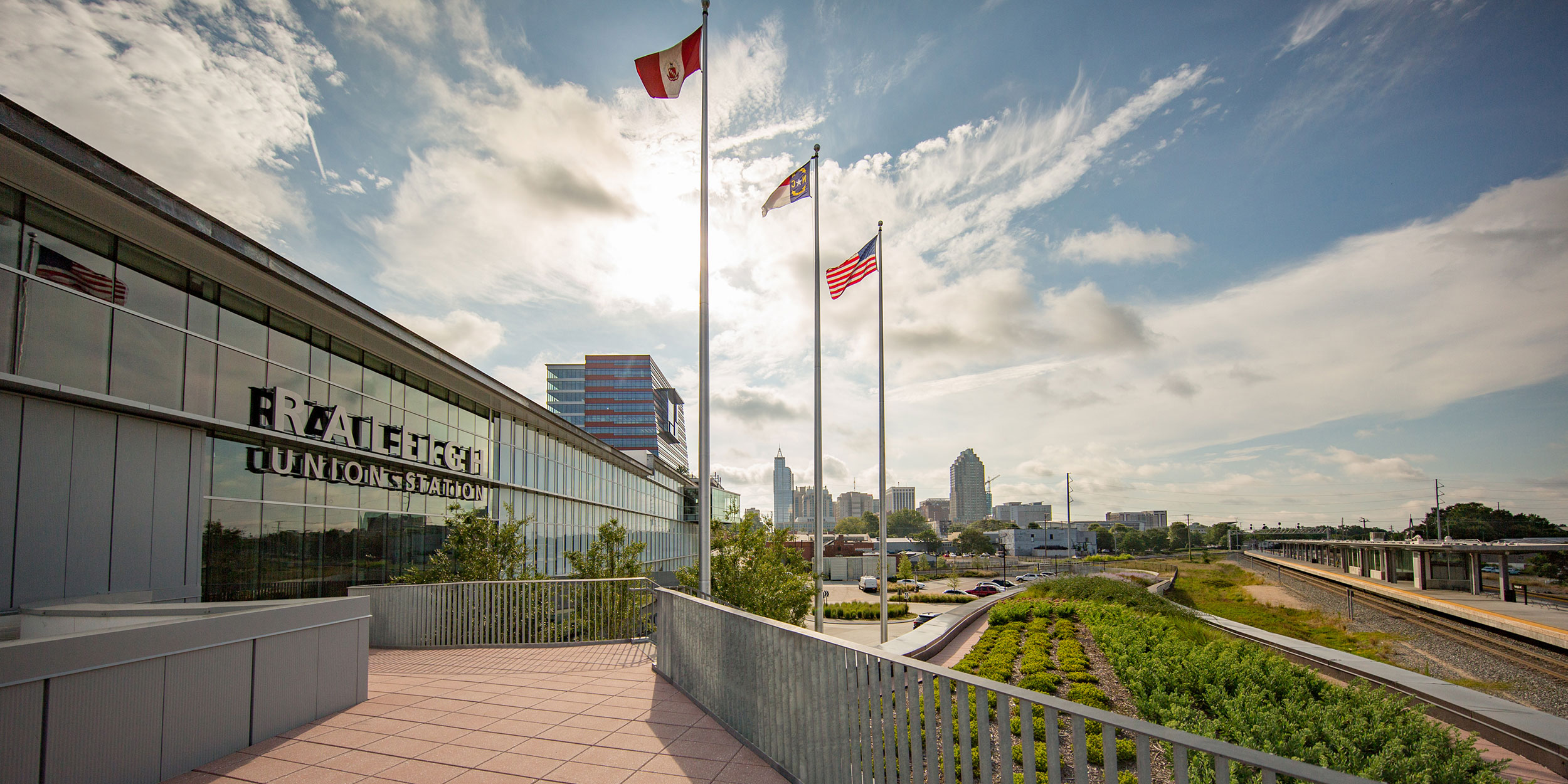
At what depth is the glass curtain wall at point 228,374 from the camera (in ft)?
35.3

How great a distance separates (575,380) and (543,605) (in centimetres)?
14526

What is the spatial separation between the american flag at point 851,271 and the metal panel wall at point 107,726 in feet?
52.8

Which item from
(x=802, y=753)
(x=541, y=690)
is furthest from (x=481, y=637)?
(x=802, y=753)

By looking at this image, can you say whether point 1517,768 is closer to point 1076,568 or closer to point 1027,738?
point 1027,738

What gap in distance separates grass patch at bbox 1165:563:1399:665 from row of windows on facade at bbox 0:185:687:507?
26.0 metres

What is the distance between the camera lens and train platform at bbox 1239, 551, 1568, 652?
24.8m

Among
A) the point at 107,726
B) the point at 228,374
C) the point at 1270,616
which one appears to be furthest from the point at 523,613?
the point at 1270,616

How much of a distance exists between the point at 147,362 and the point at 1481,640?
140 feet

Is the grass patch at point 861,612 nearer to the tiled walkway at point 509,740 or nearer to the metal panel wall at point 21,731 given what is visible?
the tiled walkway at point 509,740

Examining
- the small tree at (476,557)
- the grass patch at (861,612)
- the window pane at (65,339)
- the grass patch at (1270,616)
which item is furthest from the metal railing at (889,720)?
the grass patch at (861,612)

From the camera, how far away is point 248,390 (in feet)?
48.5

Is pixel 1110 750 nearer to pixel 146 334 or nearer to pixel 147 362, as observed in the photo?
pixel 147 362

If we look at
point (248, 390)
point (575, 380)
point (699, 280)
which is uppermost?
point (575, 380)

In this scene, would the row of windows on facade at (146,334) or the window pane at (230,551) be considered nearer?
the row of windows on facade at (146,334)
